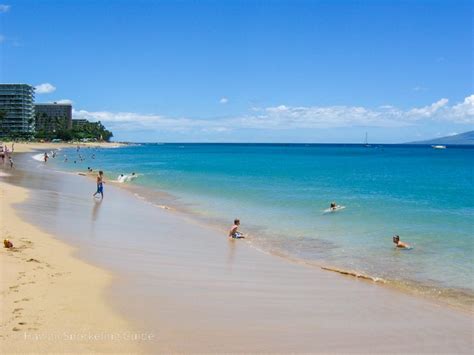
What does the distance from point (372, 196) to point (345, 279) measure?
983 inches

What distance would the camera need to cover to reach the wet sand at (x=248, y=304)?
7.68 m

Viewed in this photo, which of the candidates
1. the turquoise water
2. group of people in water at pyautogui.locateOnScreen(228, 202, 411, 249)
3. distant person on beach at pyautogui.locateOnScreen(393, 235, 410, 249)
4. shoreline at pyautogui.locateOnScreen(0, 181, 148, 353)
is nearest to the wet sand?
shoreline at pyautogui.locateOnScreen(0, 181, 148, 353)

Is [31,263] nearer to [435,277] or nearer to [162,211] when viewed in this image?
[435,277]

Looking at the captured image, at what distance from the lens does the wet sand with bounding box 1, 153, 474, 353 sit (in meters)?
7.68

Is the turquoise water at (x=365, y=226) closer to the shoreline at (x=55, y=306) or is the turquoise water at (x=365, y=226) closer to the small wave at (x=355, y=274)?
the small wave at (x=355, y=274)

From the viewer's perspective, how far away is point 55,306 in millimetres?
8148

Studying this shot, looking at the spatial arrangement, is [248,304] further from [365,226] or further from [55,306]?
[365,226]

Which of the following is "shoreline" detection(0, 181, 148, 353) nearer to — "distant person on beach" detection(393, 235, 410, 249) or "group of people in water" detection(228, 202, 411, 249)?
"group of people in water" detection(228, 202, 411, 249)

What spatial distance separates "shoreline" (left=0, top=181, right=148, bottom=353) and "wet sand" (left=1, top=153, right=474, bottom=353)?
0.40 meters

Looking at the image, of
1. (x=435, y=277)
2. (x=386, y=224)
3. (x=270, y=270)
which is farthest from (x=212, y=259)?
(x=386, y=224)

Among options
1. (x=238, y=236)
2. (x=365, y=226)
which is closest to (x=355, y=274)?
(x=238, y=236)

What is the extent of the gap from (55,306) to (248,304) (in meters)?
3.53

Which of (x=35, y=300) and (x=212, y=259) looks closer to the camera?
(x=35, y=300)

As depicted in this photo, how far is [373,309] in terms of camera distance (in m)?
9.88
